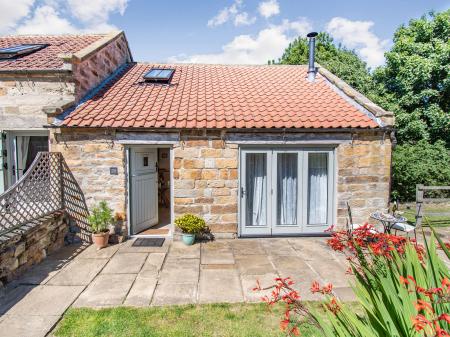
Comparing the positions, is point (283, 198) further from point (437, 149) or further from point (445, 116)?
point (445, 116)

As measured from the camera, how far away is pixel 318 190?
771 centimetres

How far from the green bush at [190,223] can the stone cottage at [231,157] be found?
1.27ft

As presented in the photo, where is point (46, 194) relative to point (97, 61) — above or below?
below

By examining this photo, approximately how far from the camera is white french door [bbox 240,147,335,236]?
7.44 m

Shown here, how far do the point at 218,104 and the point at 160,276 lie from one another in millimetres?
4885

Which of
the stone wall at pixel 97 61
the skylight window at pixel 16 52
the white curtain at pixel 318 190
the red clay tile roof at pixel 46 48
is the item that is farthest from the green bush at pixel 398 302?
the skylight window at pixel 16 52

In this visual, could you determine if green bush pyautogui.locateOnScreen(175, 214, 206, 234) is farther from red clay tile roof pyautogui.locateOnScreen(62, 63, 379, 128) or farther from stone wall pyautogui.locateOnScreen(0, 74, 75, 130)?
stone wall pyautogui.locateOnScreen(0, 74, 75, 130)

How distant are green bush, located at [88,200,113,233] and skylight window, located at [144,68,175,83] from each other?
15.2 ft

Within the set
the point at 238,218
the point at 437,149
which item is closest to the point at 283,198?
the point at 238,218

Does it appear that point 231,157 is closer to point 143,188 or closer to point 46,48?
point 143,188

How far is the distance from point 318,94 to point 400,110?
8.41 metres

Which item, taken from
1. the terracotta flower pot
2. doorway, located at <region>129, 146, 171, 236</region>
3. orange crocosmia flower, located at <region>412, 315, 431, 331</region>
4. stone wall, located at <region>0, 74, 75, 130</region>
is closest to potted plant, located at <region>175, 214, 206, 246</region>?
doorway, located at <region>129, 146, 171, 236</region>

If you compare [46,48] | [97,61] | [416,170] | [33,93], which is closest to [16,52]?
[46,48]

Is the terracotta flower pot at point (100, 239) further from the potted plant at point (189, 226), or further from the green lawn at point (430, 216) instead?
the green lawn at point (430, 216)
